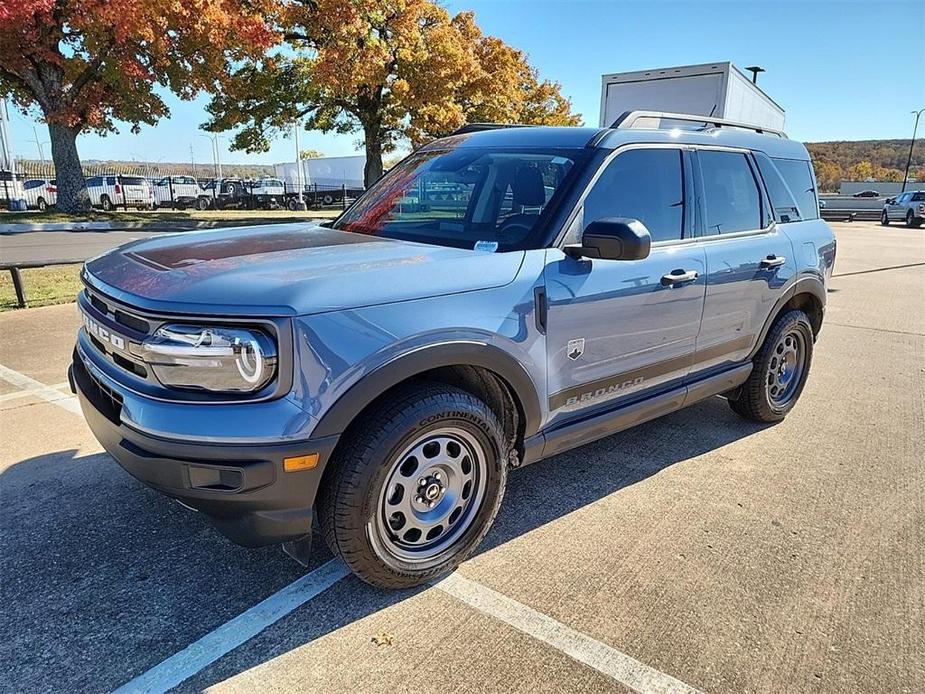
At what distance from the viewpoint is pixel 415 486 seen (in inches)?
102

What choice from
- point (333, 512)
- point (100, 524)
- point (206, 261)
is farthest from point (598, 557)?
point (100, 524)

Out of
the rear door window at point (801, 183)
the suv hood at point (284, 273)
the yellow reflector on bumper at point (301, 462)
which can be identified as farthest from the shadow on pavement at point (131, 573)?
the rear door window at point (801, 183)

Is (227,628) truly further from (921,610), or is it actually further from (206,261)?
(921,610)

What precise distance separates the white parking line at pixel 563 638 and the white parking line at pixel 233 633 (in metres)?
0.52

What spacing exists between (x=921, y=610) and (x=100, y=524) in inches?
145

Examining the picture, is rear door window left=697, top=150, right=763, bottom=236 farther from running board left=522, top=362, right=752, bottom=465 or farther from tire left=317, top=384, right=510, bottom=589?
tire left=317, top=384, right=510, bottom=589

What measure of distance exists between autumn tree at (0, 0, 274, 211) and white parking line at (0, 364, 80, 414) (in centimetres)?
1629

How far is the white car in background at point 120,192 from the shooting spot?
106ft

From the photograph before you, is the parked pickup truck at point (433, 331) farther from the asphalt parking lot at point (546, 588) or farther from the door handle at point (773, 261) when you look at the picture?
the asphalt parking lot at point (546, 588)

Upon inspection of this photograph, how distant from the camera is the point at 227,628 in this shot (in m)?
2.39

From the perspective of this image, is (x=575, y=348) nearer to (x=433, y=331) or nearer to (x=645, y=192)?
(x=433, y=331)

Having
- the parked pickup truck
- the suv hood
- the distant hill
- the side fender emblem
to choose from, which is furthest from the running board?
the distant hill

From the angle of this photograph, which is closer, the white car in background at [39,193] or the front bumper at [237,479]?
the front bumper at [237,479]

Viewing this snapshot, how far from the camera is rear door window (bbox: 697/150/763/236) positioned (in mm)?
3746
